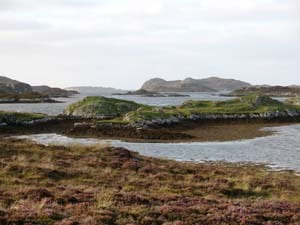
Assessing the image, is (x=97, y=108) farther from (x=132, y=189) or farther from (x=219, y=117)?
(x=132, y=189)

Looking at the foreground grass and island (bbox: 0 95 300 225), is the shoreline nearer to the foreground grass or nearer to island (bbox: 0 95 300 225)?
island (bbox: 0 95 300 225)

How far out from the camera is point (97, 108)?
3568 inches

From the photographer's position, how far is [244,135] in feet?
214

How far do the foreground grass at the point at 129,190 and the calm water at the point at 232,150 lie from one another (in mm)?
4282

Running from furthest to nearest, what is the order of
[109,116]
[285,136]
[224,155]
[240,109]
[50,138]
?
[240,109] → [109,116] → [285,136] → [50,138] → [224,155]

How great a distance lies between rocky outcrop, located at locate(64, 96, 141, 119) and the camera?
88.9 meters

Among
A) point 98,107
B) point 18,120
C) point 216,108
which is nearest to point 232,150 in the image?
point 18,120

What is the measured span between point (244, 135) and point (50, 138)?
2701 centimetres

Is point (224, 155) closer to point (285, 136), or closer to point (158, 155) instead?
point (158, 155)

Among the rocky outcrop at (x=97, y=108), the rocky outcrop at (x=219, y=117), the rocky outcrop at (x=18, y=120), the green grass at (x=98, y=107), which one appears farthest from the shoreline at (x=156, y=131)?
the green grass at (x=98, y=107)

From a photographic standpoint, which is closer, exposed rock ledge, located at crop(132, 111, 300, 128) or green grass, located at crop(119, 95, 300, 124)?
exposed rock ledge, located at crop(132, 111, 300, 128)

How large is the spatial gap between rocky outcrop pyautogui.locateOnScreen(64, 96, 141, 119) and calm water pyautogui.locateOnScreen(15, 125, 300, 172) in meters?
26.1

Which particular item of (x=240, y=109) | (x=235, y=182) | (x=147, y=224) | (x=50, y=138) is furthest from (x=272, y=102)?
(x=147, y=224)

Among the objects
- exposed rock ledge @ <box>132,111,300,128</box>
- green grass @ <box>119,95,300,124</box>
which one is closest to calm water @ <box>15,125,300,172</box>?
exposed rock ledge @ <box>132,111,300,128</box>
